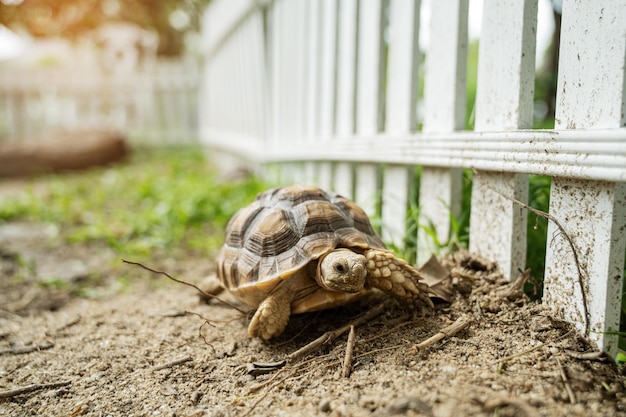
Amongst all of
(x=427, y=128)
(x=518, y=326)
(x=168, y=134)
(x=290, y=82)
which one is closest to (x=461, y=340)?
(x=518, y=326)

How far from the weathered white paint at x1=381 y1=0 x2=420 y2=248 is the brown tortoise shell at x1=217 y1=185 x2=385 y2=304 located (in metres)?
0.62

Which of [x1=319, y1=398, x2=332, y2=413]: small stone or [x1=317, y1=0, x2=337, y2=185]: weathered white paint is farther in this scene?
[x1=317, y1=0, x2=337, y2=185]: weathered white paint

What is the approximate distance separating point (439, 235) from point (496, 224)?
0.43 m

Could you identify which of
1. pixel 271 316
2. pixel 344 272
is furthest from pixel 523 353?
pixel 271 316

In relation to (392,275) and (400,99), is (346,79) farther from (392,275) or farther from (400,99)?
(392,275)

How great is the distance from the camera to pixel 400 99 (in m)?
2.69

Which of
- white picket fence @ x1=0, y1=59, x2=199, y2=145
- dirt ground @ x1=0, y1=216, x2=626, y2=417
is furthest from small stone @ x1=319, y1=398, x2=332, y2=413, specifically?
white picket fence @ x1=0, y1=59, x2=199, y2=145

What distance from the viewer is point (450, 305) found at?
2012 millimetres

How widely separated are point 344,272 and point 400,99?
1.26 metres

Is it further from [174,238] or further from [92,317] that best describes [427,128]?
[174,238]

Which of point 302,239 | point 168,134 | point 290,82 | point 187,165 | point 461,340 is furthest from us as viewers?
point 168,134

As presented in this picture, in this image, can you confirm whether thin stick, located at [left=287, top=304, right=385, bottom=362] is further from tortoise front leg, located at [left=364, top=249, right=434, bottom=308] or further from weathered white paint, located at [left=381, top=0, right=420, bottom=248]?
weathered white paint, located at [left=381, top=0, right=420, bottom=248]

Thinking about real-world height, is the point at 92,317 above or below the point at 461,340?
below

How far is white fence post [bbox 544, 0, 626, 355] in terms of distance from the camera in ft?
4.98
